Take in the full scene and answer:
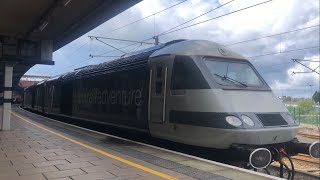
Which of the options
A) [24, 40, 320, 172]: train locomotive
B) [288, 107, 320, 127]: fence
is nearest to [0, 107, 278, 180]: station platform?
[24, 40, 320, 172]: train locomotive

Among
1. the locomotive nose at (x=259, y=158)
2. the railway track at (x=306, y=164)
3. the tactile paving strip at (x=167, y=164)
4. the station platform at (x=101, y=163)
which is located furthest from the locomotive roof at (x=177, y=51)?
the railway track at (x=306, y=164)

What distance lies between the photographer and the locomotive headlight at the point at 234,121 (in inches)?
303

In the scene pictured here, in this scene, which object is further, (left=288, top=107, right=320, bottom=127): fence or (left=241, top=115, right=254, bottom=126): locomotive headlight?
(left=288, top=107, right=320, bottom=127): fence

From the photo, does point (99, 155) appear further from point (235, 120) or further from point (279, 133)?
point (279, 133)

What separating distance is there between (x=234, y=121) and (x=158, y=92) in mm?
2413

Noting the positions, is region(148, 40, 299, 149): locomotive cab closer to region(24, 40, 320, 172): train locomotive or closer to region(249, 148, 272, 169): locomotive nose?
region(24, 40, 320, 172): train locomotive

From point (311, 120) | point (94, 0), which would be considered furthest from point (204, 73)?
point (311, 120)

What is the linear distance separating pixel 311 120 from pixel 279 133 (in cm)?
2925

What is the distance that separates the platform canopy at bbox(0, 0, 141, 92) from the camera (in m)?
11.8

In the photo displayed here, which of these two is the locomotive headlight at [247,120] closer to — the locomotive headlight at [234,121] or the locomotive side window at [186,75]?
the locomotive headlight at [234,121]

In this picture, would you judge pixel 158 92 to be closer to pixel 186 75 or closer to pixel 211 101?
pixel 186 75

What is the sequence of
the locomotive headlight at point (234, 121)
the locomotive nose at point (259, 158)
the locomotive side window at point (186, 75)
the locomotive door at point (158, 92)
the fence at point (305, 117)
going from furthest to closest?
1. the fence at point (305, 117)
2. the locomotive door at point (158, 92)
3. the locomotive side window at point (186, 75)
4. the locomotive headlight at point (234, 121)
5. the locomotive nose at point (259, 158)

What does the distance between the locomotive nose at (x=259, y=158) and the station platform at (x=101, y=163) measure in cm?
52

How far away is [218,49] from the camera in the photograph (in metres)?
9.39
